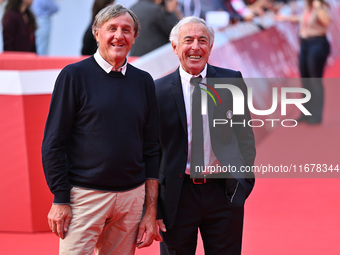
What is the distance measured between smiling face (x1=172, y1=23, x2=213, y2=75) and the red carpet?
6.00 feet

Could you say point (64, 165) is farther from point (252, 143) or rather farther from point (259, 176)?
point (259, 176)

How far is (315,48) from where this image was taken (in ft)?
27.4

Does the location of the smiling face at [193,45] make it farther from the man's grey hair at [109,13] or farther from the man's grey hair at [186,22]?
the man's grey hair at [109,13]

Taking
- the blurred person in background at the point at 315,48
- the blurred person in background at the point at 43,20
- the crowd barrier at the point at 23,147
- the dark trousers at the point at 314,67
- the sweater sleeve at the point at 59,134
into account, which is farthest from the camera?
the blurred person in background at the point at 43,20

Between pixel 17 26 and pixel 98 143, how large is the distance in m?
6.02

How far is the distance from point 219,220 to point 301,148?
463cm

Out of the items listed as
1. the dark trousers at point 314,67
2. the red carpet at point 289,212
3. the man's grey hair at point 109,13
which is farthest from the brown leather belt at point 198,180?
the dark trousers at point 314,67

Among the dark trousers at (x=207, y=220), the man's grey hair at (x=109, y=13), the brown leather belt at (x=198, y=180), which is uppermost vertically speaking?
the man's grey hair at (x=109, y=13)

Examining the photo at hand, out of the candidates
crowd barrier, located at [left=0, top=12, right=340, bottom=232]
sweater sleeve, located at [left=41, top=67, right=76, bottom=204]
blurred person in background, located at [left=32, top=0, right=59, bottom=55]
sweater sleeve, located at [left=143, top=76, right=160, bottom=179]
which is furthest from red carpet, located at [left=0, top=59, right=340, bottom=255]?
blurred person in background, located at [left=32, top=0, right=59, bottom=55]

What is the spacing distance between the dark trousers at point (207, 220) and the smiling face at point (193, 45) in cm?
59

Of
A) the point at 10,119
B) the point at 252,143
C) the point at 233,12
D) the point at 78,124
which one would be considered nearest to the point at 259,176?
Answer: the point at 10,119

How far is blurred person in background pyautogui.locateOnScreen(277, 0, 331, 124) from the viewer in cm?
822

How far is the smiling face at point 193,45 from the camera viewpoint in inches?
111

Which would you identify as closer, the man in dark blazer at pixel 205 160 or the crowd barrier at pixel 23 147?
the man in dark blazer at pixel 205 160
